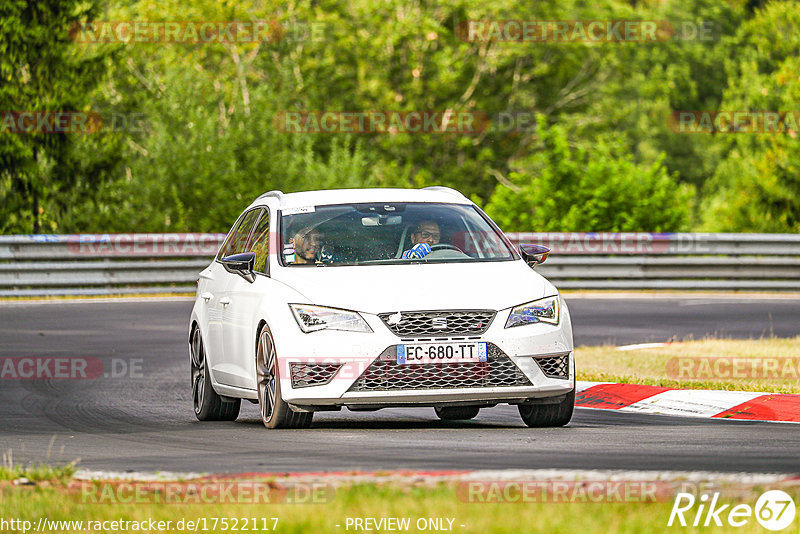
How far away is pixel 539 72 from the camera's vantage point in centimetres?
5462

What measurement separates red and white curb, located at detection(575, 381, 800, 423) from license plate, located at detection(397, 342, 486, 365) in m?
2.42

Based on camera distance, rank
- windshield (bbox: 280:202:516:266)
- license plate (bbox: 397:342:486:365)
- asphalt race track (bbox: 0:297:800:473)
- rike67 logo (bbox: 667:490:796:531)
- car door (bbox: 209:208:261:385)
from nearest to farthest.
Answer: rike67 logo (bbox: 667:490:796:531) → asphalt race track (bbox: 0:297:800:473) → license plate (bbox: 397:342:486:365) → windshield (bbox: 280:202:516:266) → car door (bbox: 209:208:261:385)

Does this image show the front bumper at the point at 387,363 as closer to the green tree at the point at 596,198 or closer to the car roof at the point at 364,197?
the car roof at the point at 364,197

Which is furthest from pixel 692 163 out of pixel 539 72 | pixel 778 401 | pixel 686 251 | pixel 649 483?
pixel 649 483

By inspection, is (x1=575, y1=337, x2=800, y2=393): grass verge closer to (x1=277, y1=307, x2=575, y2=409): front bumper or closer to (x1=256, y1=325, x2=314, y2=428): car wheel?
(x1=277, y1=307, x2=575, y2=409): front bumper

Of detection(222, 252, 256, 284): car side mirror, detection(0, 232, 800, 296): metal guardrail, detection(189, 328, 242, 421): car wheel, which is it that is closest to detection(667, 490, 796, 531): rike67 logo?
detection(222, 252, 256, 284): car side mirror

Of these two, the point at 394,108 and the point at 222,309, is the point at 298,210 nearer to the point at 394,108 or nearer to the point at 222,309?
the point at 222,309

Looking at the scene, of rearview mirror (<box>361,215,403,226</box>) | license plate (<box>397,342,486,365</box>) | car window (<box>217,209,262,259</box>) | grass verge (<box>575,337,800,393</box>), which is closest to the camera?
license plate (<box>397,342,486,365</box>)

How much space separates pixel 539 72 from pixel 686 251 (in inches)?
1046

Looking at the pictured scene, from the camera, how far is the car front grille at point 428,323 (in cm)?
980

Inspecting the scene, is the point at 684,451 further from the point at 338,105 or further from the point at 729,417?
the point at 338,105

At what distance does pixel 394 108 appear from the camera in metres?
52.6

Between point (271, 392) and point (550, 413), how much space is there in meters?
1.86

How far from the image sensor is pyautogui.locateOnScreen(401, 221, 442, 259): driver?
35.7 feet
